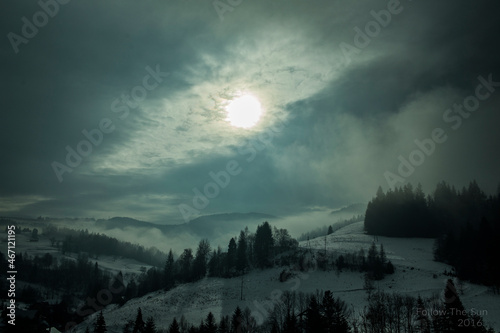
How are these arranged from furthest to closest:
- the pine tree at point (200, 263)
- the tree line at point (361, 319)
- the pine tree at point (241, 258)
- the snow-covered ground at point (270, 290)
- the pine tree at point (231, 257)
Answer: the pine tree at point (231, 257) < the pine tree at point (200, 263) < the pine tree at point (241, 258) < the snow-covered ground at point (270, 290) < the tree line at point (361, 319)

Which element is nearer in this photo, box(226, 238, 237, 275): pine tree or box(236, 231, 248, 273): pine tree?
box(236, 231, 248, 273): pine tree

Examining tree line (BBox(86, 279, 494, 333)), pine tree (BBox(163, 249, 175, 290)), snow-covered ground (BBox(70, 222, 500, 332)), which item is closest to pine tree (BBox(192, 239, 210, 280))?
snow-covered ground (BBox(70, 222, 500, 332))

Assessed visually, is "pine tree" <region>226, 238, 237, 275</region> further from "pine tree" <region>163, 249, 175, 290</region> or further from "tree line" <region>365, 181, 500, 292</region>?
"tree line" <region>365, 181, 500, 292</region>

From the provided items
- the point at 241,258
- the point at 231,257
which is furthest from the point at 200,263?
the point at 241,258

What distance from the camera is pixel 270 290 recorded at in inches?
3428

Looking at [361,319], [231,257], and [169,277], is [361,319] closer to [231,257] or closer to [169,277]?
[231,257]

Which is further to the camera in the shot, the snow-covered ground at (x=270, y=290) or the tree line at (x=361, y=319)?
the snow-covered ground at (x=270, y=290)

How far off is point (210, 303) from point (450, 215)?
380 ft

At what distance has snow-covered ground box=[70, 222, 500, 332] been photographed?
230 ft

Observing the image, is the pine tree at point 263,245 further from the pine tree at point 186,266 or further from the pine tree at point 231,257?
the pine tree at point 186,266

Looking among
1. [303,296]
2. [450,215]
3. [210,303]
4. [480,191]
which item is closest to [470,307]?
[303,296]

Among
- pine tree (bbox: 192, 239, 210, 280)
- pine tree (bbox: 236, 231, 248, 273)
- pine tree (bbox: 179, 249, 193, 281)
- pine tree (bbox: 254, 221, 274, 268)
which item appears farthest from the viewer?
pine tree (bbox: 179, 249, 193, 281)

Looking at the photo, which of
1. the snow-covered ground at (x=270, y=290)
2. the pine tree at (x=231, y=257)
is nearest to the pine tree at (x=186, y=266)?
the snow-covered ground at (x=270, y=290)

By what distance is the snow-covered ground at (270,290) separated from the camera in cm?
7019
